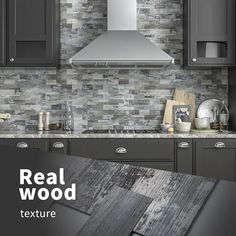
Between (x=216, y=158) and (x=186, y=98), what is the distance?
76 cm

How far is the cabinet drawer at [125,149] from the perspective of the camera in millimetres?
2748

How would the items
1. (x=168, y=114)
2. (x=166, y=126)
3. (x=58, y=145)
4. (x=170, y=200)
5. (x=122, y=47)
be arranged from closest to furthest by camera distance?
(x=170, y=200) → (x=58, y=145) → (x=122, y=47) → (x=166, y=126) → (x=168, y=114)

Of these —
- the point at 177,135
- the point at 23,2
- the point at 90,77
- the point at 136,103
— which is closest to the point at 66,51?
the point at 90,77

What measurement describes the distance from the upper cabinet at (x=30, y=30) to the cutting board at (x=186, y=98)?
115 cm

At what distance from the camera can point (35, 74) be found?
10.8 ft

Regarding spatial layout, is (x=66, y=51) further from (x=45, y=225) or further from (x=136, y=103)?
(x=45, y=225)

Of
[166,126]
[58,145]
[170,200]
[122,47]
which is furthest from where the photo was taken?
[166,126]

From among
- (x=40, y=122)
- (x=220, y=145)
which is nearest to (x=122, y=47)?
(x=40, y=122)

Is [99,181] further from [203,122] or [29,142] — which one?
[203,122]

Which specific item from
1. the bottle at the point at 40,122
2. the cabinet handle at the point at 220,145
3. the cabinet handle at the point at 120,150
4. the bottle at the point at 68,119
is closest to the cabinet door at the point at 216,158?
the cabinet handle at the point at 220,145

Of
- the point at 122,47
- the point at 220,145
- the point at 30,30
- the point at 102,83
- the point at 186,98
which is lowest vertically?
the point at 220,145

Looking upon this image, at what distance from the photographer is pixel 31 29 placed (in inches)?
117

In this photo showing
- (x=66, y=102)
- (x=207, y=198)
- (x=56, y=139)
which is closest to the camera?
(x=207, y=198)

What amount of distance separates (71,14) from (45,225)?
313 centimetres
